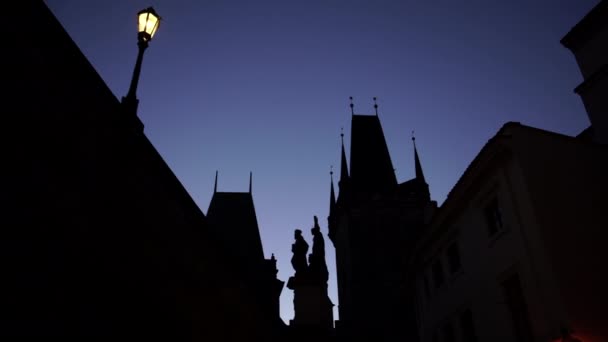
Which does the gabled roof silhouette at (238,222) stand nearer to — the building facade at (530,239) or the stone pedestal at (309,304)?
the building facade at (530,239)

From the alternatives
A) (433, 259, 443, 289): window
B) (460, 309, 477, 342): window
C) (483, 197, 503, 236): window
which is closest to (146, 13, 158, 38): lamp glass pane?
(483, 197, 503, 236): window

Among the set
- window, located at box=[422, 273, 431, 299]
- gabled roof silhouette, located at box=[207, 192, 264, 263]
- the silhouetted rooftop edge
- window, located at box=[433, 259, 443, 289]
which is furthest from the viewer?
gabled roof silhouette, located at box=[207, 192, 264, 263]

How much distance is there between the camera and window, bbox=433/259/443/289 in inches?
791

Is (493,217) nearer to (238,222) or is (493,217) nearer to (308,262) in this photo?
(308,262)

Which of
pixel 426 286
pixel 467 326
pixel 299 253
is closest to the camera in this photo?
pixel 299 253

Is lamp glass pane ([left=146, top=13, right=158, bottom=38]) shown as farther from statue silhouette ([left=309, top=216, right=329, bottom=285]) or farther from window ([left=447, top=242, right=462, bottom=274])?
window ([left=447, top=242, right=462, bottom=274])

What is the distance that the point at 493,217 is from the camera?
15.5 metres

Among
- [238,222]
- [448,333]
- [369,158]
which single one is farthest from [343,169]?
[448,333]

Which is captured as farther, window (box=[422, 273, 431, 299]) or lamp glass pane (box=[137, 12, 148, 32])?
window (box=[422, 273, 431, 299])

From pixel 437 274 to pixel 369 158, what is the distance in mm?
36042

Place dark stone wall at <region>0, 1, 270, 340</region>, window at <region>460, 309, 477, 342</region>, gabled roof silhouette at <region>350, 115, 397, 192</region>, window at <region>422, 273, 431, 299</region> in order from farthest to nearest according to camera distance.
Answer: gabled roof silhouette at <region>350, 115, 397, 192</region> → window at <region>422, 273, 431, 299</region> → window at <region>460, 309, 477, 342</region> → dark stone wall at <region>0, 1, 270, 340</region>

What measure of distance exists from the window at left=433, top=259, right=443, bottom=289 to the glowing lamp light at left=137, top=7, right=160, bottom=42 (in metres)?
16.6

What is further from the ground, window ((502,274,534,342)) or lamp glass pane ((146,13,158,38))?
lamp glass pane ((146,13,158,38))

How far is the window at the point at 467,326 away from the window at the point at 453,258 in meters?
1.67
